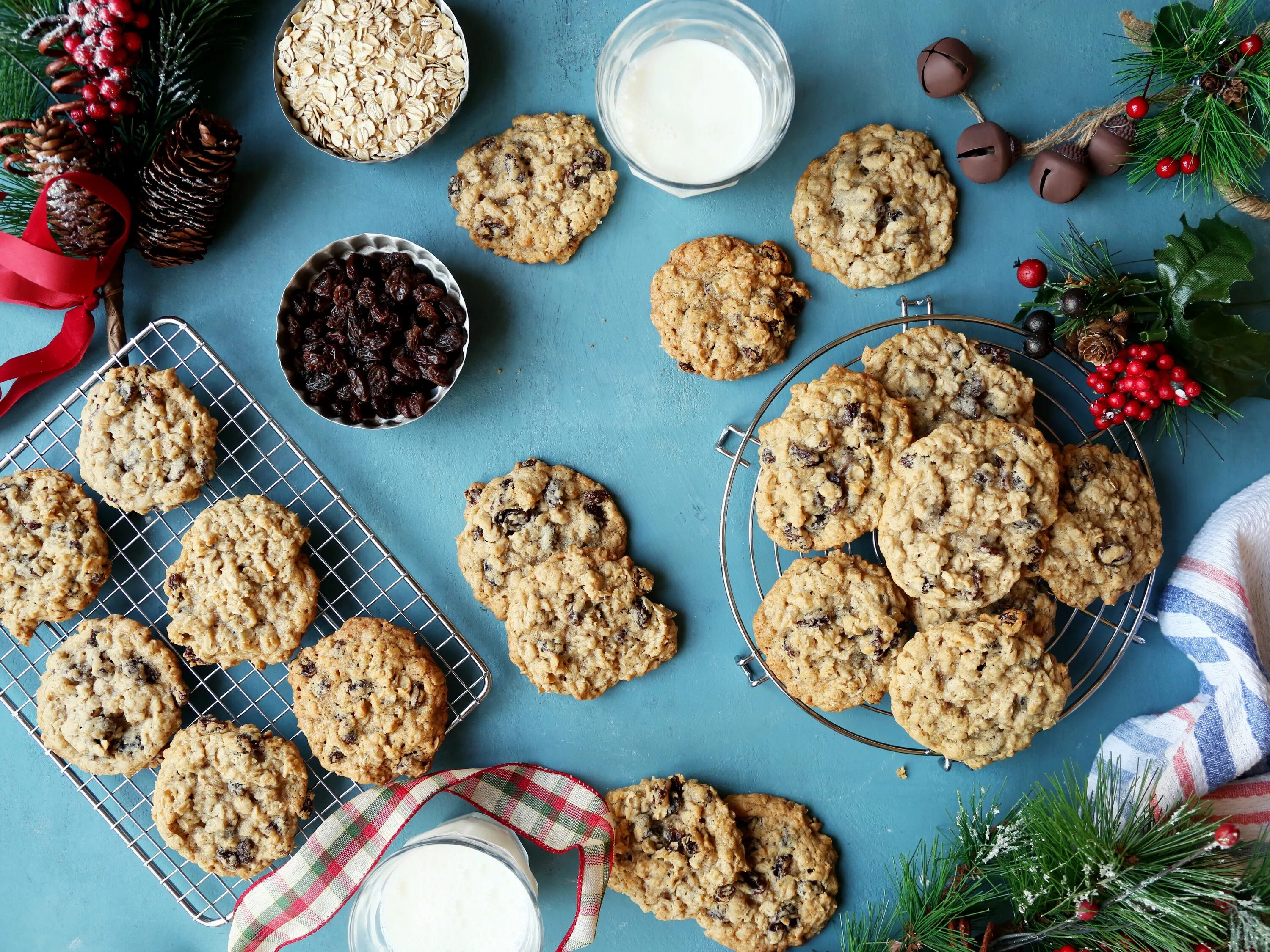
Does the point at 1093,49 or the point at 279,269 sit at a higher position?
the point at 279,269

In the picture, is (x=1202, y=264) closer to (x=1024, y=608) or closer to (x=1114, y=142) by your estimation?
(x=1114, y=142)

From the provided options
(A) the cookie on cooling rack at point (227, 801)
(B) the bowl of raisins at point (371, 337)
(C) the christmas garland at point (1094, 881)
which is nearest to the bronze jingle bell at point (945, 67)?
(B) the bowl of raisins at point (371, 337)

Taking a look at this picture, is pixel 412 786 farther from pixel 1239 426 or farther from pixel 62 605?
pixel 1239 426

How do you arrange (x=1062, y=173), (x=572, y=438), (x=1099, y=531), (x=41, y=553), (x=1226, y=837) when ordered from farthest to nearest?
(x=572, y=438), (x=41, y=553), (x=1062, y=173), (x=1099, y=531), (x=1226, y=837)

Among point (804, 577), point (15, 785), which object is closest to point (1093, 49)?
point (804, 577)

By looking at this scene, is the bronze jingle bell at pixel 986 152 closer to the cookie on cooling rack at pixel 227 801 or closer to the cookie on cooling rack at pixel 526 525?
the cookie on cooling rack at pixel 526 525

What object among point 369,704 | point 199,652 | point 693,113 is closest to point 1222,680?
point 693,113
